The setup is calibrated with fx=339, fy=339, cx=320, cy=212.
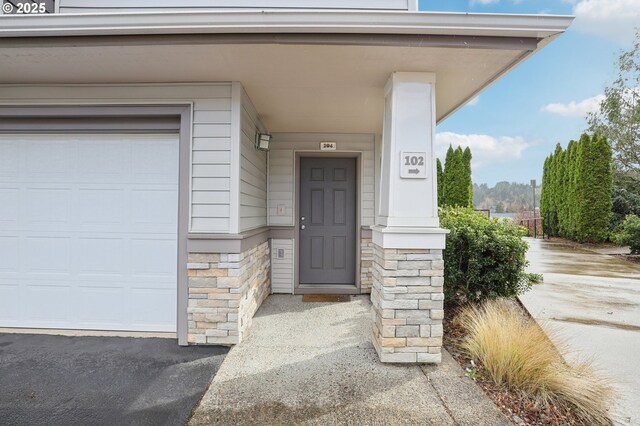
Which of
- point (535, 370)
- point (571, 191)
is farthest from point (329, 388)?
point (571, 191)

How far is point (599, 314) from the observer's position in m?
3.65

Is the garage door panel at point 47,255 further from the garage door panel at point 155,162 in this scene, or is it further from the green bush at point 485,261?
the green bush at point 485,261

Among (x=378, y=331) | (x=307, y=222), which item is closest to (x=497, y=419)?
(x=378, y=331)

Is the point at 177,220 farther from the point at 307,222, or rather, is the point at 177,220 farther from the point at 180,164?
the point at 307,222

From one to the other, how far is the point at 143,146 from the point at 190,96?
662 mm

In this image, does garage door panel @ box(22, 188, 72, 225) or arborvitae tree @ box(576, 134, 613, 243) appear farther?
arborvitae tree @ box(576, 134, 613, 243)

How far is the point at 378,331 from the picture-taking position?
2.77m

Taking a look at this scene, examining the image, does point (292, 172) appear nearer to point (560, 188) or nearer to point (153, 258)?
point (153, 258)

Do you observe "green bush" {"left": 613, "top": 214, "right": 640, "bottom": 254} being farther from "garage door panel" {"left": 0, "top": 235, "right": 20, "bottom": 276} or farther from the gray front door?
"garage door panel" {"left": 0, "top": 235, "right": 20, "bottom": 276}

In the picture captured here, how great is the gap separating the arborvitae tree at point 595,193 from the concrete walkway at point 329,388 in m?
9.93

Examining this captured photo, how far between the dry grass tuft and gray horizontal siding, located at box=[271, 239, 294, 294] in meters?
2.52

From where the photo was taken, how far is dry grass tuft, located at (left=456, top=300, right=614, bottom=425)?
2.06m

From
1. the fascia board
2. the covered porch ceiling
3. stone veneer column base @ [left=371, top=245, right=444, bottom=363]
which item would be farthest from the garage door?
stone veneer column base @ [left=371, top=245, right=444, bottom=363]

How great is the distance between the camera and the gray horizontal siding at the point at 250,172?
319 centimetres
